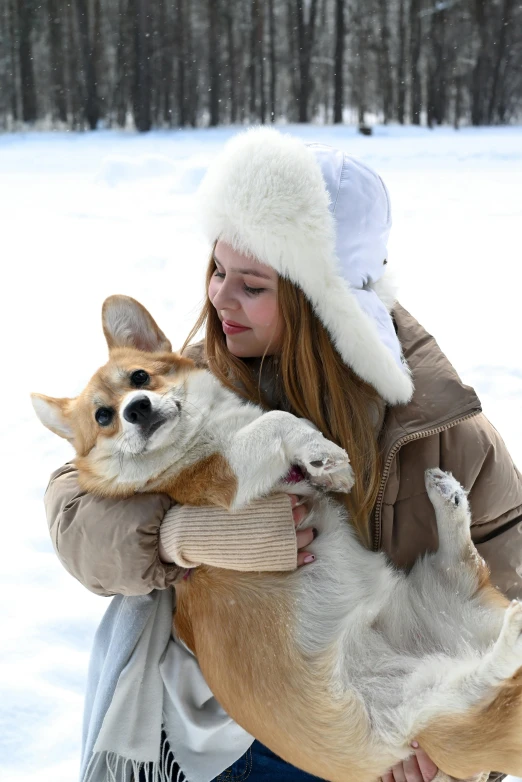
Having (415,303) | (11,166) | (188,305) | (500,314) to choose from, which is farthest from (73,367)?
(11,166)

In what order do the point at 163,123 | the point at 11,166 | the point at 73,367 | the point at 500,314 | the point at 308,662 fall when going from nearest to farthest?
1. the point at 308,662
2. the point at 73,367
3. the point at 500,314
4. the point at 11,166
5. the point at 163,123

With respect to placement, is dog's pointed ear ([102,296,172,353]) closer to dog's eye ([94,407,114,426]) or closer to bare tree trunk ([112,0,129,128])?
dog's eye ([94,407,114,426])

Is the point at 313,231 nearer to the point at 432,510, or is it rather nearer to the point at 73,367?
the point at 432,510

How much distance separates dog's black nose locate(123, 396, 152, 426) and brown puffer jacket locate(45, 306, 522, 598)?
217mm

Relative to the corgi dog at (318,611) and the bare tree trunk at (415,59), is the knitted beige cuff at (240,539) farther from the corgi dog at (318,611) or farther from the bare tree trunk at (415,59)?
the bare tree trunk at (415,59)

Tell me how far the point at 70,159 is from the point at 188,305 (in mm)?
8139

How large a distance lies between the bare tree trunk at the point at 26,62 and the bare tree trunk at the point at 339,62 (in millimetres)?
7146

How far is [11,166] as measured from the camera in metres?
11.6

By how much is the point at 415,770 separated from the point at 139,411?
113 centimetres

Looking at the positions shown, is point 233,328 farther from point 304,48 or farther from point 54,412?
point 304,48

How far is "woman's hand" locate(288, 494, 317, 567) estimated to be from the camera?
1986 millimetres

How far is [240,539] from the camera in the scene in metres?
1.90

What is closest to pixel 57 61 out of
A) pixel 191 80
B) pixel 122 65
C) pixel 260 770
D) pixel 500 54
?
pixel 122 65

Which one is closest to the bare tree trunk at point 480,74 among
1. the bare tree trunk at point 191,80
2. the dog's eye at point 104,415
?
the bare tree trunk at point 191,80
